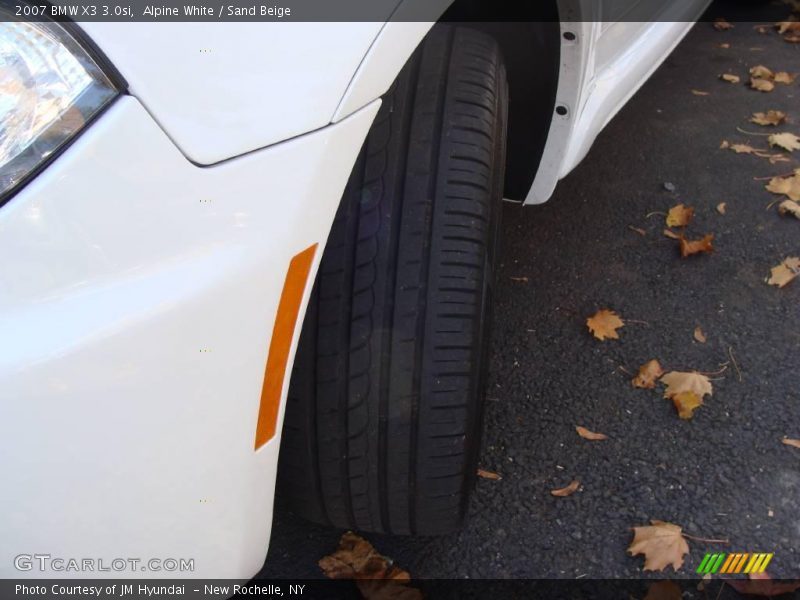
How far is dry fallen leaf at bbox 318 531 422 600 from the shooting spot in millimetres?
1550

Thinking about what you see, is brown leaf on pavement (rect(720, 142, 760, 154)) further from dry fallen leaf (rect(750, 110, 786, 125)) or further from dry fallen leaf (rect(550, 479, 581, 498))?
dry fallen leaf (rect(550, 479, 581, 498))

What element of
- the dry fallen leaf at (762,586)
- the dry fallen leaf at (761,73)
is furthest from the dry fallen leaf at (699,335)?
the dry fallen leaf at (761,73)

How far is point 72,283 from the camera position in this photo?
2.83 ft

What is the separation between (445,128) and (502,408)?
913mm

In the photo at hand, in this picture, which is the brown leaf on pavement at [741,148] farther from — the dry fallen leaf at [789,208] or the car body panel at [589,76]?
the car body panel at [589,76]

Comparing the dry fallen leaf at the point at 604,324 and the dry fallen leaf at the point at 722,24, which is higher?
the dry fallen leaf at the point at 604,324

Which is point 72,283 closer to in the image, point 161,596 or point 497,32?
point 161,596

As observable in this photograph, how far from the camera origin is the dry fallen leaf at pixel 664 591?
4.96 feet

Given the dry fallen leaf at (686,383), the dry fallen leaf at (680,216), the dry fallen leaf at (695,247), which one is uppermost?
the dry fallen leaf at (686,383)

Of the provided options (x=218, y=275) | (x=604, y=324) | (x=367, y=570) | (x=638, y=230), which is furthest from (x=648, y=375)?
(x=218, y=275)

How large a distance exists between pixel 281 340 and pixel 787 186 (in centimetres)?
246

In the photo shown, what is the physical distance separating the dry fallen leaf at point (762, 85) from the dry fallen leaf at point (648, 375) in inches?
88.0

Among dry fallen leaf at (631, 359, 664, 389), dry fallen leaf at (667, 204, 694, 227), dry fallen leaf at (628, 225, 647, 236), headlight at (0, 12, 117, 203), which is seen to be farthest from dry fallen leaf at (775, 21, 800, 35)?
headlight at (0, 12, 117, 203)

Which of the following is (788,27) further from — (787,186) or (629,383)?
(629,383)
